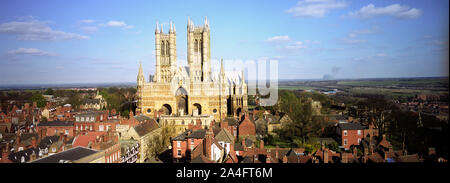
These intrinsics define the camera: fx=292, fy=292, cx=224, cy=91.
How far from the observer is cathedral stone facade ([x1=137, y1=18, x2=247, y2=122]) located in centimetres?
3375

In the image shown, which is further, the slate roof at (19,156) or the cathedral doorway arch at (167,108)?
the cathedral doorway arch at (167,108)

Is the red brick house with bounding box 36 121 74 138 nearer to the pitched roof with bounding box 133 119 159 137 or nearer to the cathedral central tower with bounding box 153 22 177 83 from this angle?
the pitched roof with bounding box 133 119 159 137

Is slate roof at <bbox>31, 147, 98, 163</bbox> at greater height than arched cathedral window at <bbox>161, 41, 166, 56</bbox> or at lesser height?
lesser

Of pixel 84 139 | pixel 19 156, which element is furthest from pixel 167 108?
pixel 19 156

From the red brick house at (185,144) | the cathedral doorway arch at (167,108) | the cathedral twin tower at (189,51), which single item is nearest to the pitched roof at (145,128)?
the red brick house at (185,144)

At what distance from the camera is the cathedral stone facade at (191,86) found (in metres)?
33.8

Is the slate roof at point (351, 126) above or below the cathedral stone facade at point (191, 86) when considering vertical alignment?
below

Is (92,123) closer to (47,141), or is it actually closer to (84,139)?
(47,141)

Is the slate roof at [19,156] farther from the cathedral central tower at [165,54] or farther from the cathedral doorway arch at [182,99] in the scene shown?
the cathedral central tower at [165,54]

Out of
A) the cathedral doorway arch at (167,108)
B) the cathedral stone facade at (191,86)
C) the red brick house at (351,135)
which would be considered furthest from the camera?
the cathedral doorway arch at (167,108)

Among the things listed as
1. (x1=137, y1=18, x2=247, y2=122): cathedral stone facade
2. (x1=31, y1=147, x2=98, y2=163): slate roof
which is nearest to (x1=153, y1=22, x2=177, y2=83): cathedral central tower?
(x1=137, y1=18, x2=247, y2=122): cathedral stone facade

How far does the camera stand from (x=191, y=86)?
113 ft
